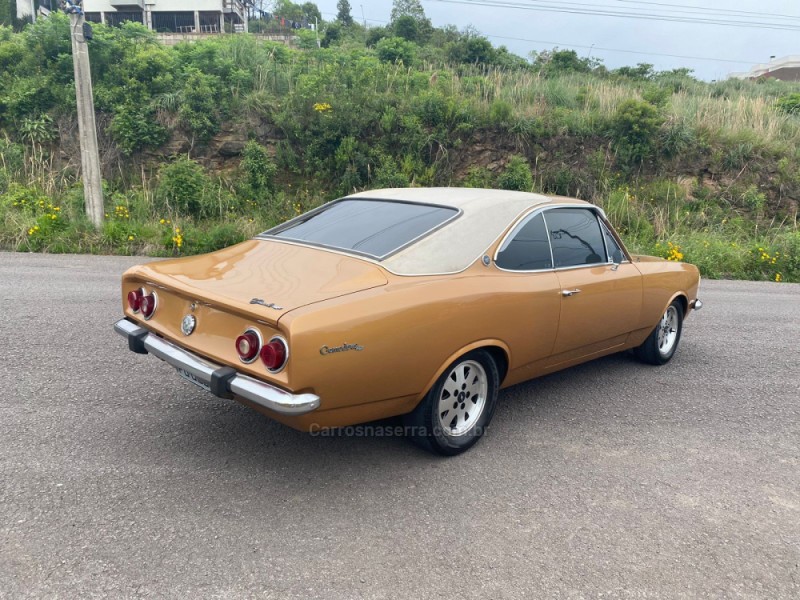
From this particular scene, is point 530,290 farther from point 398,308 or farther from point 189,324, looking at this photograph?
point 189,324

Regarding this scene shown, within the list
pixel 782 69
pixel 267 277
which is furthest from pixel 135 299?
pixel 782 69

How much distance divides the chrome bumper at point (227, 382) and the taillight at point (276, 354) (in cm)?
10

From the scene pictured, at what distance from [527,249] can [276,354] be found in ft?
6.22

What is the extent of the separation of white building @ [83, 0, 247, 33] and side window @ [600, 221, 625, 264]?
55.1 m

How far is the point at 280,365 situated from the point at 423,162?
12819 millimetres

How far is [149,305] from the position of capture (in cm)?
360

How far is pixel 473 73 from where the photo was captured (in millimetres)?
18594

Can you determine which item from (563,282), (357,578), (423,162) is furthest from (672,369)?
(423,162)

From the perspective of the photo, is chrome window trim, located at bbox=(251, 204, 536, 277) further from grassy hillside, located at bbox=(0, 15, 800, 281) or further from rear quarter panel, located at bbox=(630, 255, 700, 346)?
grassy hillside, located at bbox=(0, 15, 800, 281)

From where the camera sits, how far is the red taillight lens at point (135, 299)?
3.69 m

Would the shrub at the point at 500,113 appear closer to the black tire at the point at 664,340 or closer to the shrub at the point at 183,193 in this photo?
the shrub at the point at 183,193

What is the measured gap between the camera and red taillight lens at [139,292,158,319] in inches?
141

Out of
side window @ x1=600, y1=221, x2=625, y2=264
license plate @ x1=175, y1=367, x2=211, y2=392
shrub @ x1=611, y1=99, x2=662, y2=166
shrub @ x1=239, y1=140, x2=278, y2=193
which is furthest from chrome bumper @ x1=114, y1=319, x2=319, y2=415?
shrub @ x1=611, y1=99, x2=662, y2=166

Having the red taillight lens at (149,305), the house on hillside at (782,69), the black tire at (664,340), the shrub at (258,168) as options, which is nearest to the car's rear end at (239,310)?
the red taillight lens at (149,305)
